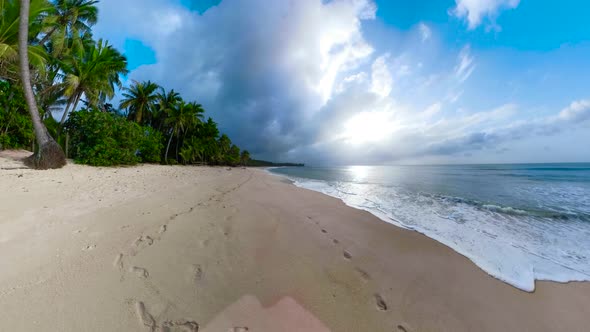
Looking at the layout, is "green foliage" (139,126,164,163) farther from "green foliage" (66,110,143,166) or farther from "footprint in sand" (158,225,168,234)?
"footprint in sand" (158,225,168,234)

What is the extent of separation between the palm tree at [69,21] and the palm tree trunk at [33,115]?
9394 mm

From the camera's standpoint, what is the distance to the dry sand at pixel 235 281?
175 cm

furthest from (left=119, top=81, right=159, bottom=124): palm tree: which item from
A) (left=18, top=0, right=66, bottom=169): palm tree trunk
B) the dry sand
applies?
the dry sand

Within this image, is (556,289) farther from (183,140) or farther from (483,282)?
(183,140)

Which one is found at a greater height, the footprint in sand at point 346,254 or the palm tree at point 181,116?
the palm tree at point 181,116

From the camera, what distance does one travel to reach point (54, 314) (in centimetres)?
161

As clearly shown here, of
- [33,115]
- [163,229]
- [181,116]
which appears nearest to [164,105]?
[181,116]

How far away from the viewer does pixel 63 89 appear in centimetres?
1405

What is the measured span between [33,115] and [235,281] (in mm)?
13297

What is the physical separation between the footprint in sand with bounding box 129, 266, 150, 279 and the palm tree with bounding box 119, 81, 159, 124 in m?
26.3

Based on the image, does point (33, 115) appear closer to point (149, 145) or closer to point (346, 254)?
point (149, 145)

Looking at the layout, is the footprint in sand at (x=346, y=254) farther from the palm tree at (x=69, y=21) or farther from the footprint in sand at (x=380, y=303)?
the palm tree at (x=69, y=21)

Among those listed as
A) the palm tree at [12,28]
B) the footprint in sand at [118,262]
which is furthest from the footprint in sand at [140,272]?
the palm tree at [12,28]

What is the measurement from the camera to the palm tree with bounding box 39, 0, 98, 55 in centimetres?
1453
